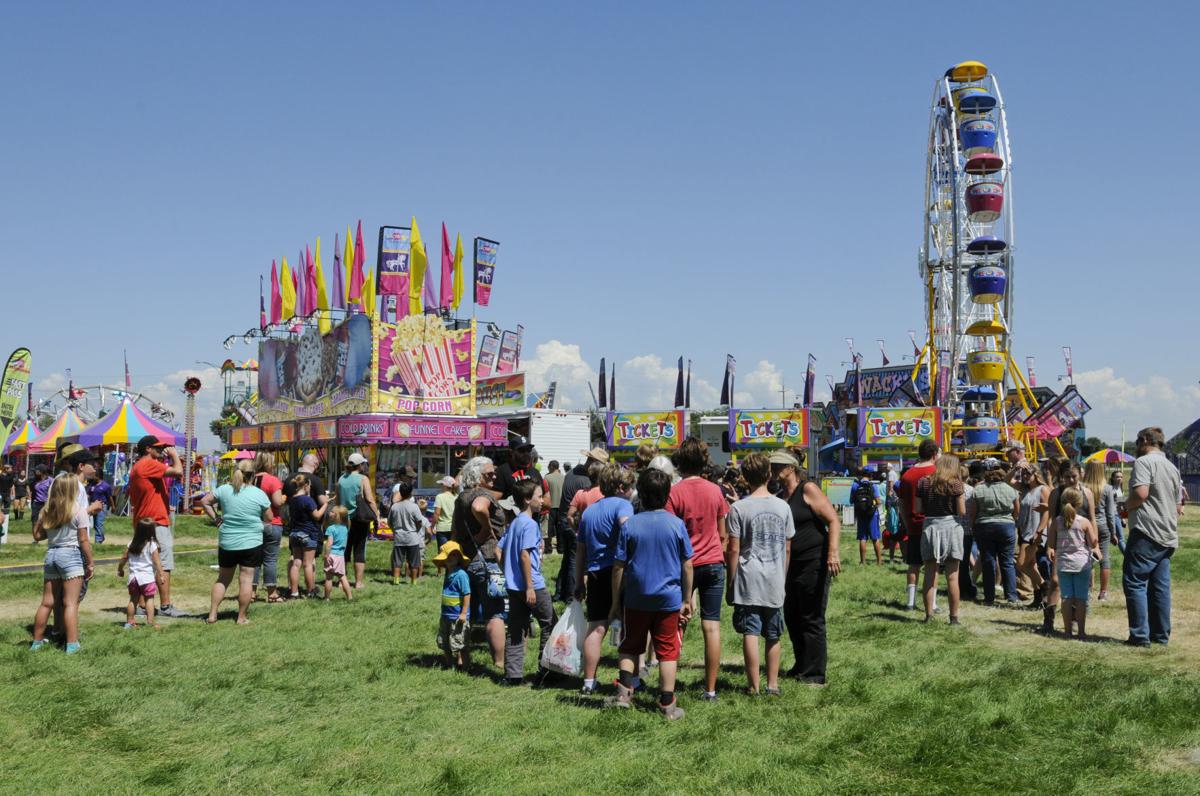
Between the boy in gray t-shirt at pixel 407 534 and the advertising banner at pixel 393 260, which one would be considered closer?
the boy in gray t-shirt at pixel 407 534

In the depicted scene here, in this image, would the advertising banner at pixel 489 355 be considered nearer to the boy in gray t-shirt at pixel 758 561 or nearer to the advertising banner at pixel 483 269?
the advertising banner at pixel 483 269

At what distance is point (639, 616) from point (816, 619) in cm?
153

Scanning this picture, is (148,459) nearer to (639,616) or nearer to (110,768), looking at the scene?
(110,768)

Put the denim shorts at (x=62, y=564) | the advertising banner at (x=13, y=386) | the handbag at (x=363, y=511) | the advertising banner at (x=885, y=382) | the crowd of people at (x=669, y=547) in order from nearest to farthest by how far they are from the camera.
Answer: the crowd of people at (x=669, y=547)
the denim shorts at (x=62, y=564)
the handbag at (x=363, y=511)
the advertising banner at (x=13, y=386)
the advertising banner at (x=885, y=382)

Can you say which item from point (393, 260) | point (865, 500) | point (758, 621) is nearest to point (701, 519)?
point (758, 621)

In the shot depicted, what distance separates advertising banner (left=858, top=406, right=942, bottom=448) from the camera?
40156mm

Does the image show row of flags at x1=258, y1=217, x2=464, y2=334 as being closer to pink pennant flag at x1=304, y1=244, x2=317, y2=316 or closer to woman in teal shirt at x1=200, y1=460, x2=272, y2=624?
pink pennant flag at x1=304, y1=244, x2=317, y2=316

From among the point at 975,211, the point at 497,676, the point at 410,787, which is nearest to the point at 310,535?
the point at 497,676

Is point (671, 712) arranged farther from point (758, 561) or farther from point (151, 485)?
point (151, 485)

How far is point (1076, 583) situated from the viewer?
8.82 meters

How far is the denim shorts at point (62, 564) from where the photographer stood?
26.4ft

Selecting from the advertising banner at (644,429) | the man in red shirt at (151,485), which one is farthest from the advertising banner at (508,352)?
the man in red shirt at (151,485)

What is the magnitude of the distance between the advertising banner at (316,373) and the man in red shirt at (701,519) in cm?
2556

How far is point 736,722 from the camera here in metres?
5.88
